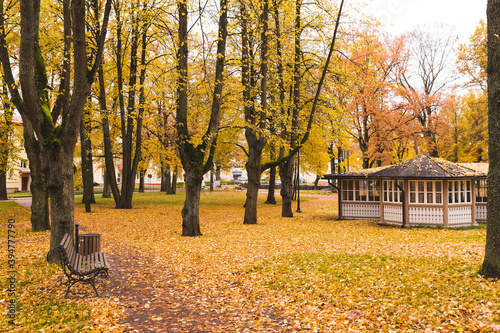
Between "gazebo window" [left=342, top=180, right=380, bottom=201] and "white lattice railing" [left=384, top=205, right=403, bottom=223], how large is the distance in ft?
6.06

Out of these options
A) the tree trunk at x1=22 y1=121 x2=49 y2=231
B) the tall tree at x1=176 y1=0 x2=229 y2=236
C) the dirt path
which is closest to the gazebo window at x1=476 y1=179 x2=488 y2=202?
the tall tree at x1=176 y1=0 x2=229 y2=236

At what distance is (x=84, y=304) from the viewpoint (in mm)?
6090

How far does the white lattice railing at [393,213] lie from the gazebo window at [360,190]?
72.7 inches

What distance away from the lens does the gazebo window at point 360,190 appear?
67.4ft

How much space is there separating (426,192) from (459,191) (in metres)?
1.65

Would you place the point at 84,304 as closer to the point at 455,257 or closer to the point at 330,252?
the point at 330,252

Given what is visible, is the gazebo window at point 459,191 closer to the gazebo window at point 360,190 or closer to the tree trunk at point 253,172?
the gazebo window at point 360,190

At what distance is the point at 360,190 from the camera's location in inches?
822

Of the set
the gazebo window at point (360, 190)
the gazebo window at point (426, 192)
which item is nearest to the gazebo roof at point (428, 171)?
the gazebo window at point (426, 192)

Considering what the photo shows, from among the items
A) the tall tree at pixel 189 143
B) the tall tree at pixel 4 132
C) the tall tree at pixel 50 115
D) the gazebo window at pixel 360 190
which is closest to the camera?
the tall tree at pixel 50 115

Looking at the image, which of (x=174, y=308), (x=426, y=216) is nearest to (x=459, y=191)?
(x=426, y=216)

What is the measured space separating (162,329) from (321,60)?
15.6 m

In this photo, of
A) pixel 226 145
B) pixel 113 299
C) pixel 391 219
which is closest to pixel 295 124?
pixel 391 219

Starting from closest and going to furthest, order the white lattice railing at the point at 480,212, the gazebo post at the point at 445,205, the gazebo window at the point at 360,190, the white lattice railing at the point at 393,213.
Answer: the gazebo post at the point at 445,205
the white lattice railing at the point at 393,213
the white lattice railing at the point at 480,212
the gazebo window at the point at 360,190
